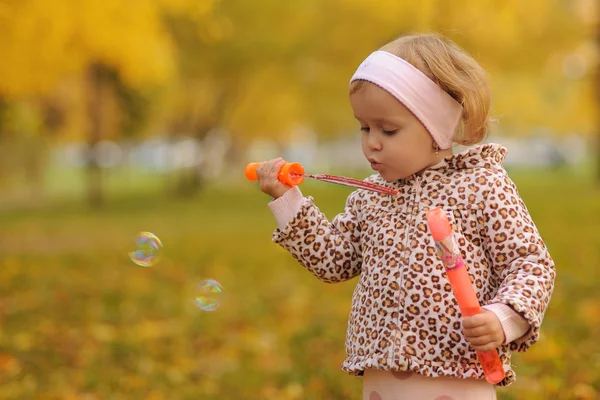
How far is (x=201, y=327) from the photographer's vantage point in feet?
21.0

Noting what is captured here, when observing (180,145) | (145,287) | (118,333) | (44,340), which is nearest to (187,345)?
(118,333)

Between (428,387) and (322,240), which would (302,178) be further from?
(428,387)

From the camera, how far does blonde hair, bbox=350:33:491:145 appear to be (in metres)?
2.47

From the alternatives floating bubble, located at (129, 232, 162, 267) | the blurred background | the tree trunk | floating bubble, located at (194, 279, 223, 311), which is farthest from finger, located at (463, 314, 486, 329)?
the tree trunk

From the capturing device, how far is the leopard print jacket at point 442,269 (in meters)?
2.40

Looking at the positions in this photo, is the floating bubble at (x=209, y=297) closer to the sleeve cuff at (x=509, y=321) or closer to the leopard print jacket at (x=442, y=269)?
the leopard print jacket at (x=442, y=269)

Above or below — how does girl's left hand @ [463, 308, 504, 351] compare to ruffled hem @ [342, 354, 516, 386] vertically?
above

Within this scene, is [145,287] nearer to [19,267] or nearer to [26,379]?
[19,267]

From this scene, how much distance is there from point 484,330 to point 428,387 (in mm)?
292

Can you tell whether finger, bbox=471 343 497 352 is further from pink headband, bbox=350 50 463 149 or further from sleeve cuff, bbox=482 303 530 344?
pink headband, bbox=350 50 463 149

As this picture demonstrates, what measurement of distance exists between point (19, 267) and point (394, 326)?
780 cm

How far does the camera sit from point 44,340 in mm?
5840

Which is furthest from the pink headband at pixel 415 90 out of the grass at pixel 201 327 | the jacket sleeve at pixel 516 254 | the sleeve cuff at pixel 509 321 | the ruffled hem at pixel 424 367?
the grass at pixel 201 327

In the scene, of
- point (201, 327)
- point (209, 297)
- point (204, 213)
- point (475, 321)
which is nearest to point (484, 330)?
point (475, 321)
